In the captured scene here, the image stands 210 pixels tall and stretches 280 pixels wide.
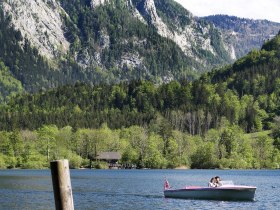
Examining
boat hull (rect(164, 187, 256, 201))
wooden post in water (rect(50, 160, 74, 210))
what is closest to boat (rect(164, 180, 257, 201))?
boat hull (rect(164, 187, 256, 201))

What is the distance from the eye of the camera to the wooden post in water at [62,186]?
61.4ft

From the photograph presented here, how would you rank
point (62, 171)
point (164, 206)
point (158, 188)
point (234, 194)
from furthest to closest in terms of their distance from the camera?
point (158, 188), point (234, 194), point (164, 206), point (62, 171)

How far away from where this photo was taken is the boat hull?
84812mm

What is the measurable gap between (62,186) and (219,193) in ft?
228

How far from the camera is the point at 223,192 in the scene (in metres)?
86.0

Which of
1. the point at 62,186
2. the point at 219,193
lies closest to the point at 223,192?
the point at 219,193

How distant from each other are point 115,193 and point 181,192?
42.5 ft

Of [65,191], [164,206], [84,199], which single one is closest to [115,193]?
[84,199]

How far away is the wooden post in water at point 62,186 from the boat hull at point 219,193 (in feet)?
222

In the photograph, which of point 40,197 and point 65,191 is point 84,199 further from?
point 65,191

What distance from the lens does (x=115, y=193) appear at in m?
98.1

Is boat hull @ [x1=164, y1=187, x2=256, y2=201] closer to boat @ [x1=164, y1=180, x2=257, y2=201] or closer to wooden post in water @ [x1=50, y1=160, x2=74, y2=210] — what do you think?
boat @ [x1=164, y1=180, x2=257, y2=201]

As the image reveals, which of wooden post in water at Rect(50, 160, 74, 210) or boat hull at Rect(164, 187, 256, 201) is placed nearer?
wooden post in water at Rect(50, 160, 74, 210)

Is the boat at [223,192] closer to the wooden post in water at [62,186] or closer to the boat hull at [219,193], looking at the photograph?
the boat hull at [219,193]
